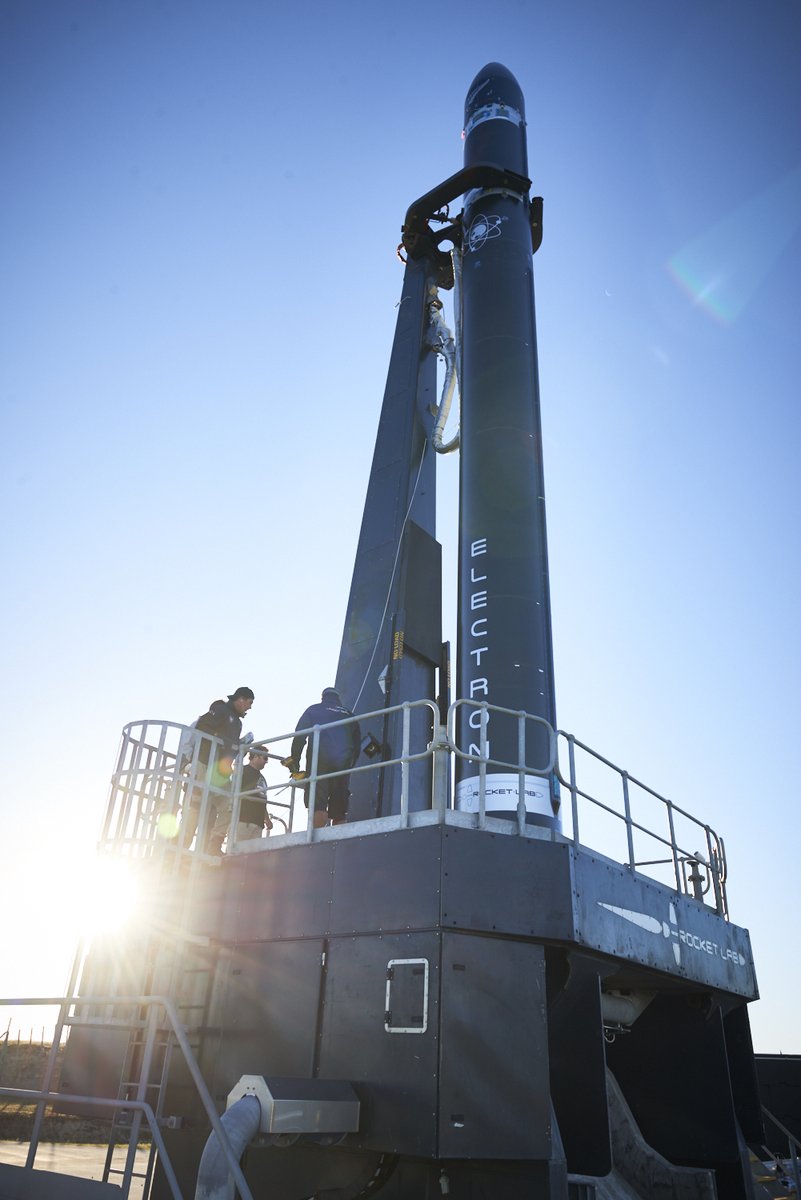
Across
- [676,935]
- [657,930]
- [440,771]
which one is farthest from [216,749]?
[676,935]

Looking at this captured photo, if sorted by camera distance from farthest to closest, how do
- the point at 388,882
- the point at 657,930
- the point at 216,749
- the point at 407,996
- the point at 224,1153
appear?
the point at 216,749, the point at 657,930, the point at 388,882, the point at 407,996, the point at 224,1153

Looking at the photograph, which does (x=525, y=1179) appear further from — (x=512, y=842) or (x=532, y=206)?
(x=532, y=206)

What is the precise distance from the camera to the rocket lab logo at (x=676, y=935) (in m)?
8.91

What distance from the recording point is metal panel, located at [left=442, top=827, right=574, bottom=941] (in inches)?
295

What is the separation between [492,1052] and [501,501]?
730 cm

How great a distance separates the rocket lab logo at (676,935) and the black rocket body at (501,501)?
4.81ft

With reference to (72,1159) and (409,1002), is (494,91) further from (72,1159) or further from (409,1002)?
(72,1159)

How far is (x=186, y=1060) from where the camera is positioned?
26.6ft

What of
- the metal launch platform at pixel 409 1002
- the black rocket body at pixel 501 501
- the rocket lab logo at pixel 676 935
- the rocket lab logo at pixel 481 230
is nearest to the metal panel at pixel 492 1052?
the metal launch platform at pixel 409 1002

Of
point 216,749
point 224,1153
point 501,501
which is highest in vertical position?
point 501,501

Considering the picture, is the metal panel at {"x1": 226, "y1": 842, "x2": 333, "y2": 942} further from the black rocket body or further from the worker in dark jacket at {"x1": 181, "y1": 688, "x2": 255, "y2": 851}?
the black rocket body

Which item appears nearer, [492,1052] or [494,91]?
[492,1052]

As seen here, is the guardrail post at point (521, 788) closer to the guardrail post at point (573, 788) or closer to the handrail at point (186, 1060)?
the guardrail post at point (573, 788)

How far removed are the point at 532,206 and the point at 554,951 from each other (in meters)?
13.7
